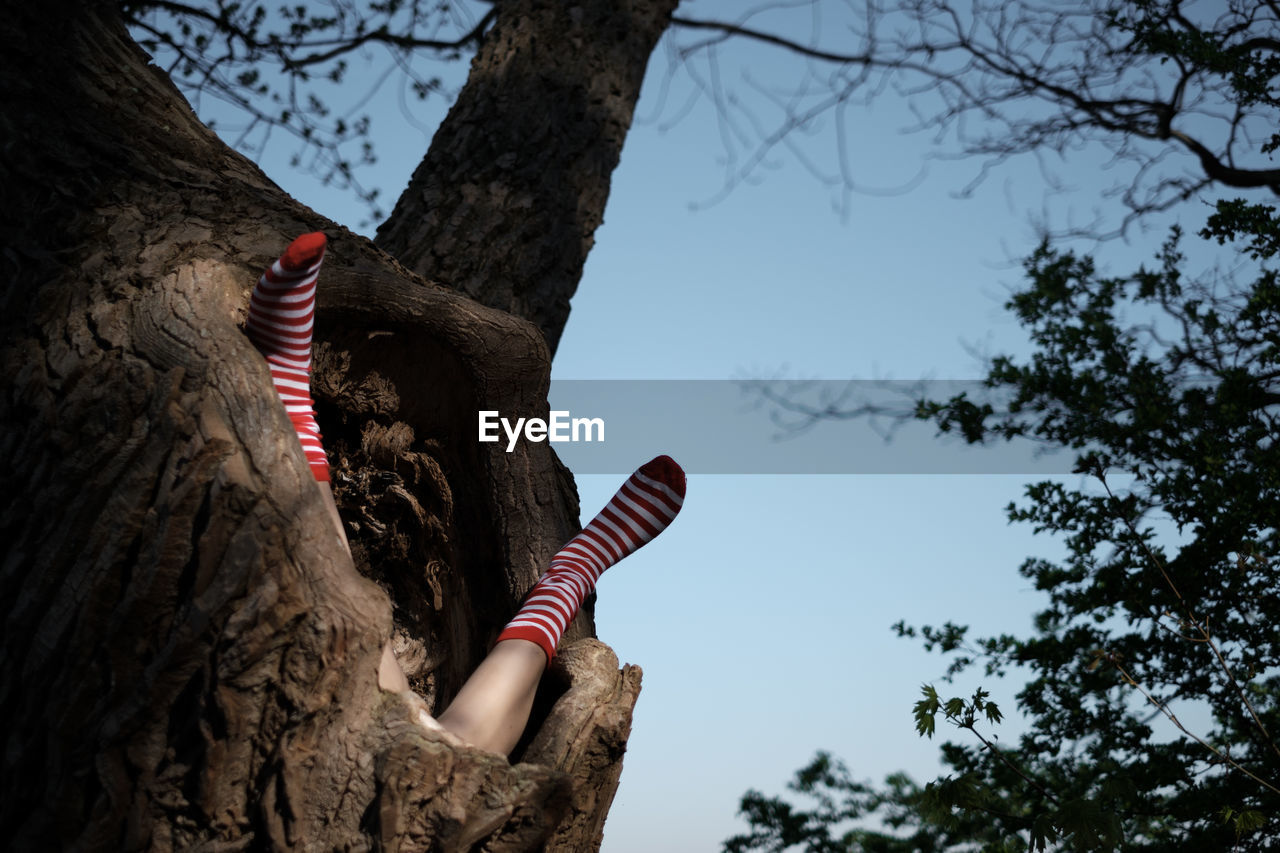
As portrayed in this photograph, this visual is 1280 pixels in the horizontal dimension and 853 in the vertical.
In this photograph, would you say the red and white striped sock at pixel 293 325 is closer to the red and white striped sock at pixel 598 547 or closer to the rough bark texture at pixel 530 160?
the red and white striped sock at pixel 598 547

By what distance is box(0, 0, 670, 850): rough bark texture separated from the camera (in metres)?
1.70

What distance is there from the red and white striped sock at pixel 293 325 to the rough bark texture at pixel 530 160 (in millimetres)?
901

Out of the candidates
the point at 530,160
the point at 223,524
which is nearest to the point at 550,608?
the point at 223,524

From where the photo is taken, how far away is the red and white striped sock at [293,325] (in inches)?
85.4

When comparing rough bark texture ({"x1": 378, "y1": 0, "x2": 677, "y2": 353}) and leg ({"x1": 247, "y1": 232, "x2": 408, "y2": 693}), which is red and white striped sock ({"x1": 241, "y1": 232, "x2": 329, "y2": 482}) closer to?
leg ({"x1": 247, "y1": 232, "x2": 408, "y2": 693})

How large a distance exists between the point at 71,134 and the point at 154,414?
92cm

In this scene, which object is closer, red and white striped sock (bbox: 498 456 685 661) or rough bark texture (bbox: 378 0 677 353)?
red and white striped sock (bbox: 498 456 685 661)

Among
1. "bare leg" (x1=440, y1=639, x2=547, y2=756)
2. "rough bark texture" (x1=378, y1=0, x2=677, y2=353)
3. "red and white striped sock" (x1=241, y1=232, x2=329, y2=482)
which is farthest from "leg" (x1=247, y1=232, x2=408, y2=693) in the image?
"rough bark texture" (x1=378, y1=0, x2=677, y2=353)

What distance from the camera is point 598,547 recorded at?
264cm

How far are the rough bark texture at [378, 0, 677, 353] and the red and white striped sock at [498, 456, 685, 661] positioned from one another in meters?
0.67

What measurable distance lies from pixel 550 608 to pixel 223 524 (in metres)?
0.84

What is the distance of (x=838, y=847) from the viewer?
14.0ft

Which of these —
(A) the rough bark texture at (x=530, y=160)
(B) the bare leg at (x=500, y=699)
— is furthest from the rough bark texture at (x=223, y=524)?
(A) the rough bark texture at (x=530, y=160)

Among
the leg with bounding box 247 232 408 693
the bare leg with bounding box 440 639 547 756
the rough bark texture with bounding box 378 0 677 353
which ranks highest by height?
the rough bark texture with bounding box 378 0 677 353
